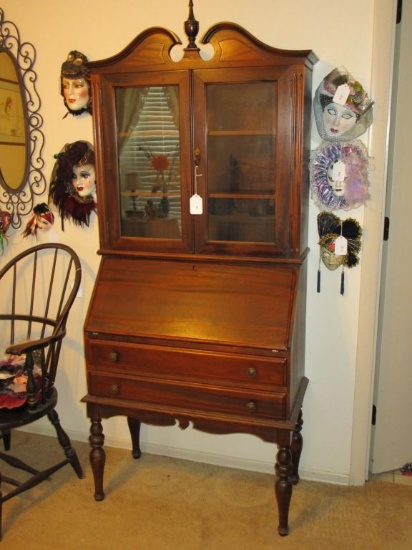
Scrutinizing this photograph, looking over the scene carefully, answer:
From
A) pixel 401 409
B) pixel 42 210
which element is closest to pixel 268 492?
pixel 401 409

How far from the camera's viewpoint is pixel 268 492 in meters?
2.35

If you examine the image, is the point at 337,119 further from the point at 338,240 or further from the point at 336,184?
the point at 338,240

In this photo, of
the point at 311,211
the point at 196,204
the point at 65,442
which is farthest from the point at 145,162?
the point at 65,442

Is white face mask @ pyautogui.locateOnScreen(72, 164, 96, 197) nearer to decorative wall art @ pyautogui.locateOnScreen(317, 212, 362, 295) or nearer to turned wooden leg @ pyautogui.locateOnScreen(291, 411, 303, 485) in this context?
decorative wall art @ pyautogui.locateOnScreen(317, 212, 362, 295)

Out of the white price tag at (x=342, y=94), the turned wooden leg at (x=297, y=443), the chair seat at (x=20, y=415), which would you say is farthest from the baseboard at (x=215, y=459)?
the white price tag at (x=342, y=94)

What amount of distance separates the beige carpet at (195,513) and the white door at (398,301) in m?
0.20

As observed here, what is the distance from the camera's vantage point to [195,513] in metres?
2.23

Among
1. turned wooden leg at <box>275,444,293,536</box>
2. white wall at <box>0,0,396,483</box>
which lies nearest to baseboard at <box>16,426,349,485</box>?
white wall at <box>0,0,396,483</box>

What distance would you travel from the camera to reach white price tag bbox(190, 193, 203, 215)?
205cm

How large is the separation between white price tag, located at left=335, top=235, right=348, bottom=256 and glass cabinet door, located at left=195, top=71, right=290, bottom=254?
304 mm

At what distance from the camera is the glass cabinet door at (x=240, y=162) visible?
6.40 feet

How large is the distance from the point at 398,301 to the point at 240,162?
0.93 meters

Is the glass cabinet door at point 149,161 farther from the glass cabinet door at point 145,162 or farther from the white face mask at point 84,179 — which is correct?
the white face mask at point 84,179

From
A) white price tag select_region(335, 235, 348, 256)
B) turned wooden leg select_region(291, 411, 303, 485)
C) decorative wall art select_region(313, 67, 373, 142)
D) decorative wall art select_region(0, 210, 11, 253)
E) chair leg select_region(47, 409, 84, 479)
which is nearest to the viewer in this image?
decorative wall art select_region(313, 67, 373, 142)
